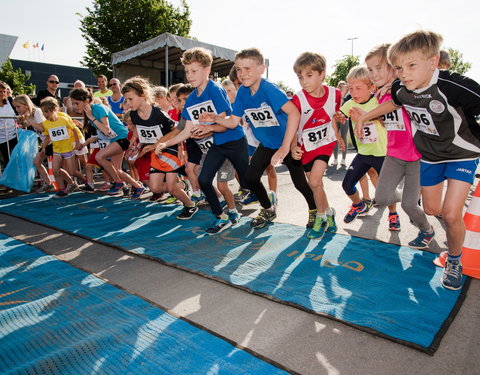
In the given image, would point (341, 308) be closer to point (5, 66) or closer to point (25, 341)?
point (25, 341)

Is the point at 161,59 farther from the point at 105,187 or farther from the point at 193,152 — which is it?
the point at 193,152

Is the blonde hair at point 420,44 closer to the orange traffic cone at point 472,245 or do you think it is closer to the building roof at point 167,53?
the orange traffic cone at point 472,245

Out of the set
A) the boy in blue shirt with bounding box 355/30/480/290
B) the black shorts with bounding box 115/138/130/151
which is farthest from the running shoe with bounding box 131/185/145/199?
the boy in blue shirt with bounding box 355/30/480/290

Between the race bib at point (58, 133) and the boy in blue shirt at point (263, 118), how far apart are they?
12.2ft

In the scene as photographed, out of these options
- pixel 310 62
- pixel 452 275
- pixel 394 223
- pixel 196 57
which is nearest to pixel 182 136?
pixel 196 57

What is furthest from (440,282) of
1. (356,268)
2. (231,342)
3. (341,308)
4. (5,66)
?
(5,66)

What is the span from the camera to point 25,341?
1938mm

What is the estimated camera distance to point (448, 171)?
2611 mm

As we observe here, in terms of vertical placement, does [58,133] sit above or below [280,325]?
above

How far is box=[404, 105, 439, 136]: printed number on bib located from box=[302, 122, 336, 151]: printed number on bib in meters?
1.04

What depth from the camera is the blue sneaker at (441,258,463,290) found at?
8.11 feet

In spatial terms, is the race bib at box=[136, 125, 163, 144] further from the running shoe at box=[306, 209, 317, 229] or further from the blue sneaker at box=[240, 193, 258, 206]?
the running shoe at box=[306, 209, 317, 229]

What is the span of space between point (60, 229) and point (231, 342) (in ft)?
10.4

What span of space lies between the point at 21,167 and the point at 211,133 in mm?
4136
